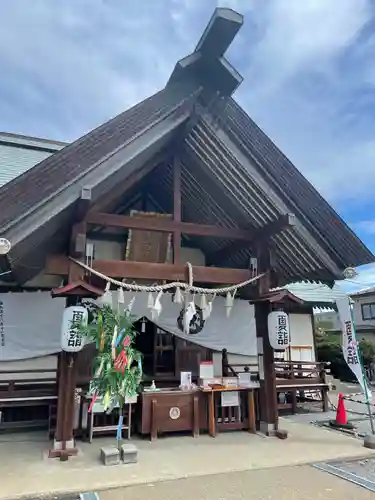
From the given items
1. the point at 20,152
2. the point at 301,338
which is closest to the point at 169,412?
the point at 301,338

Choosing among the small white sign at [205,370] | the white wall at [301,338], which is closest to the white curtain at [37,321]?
the small white sign at [205,370]

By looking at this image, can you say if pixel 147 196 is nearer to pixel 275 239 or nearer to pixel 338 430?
pixel 275 239

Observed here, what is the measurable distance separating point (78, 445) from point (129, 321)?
7.49ft

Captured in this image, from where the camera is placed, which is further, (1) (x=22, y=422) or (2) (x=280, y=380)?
(2) (x=280, y=380)

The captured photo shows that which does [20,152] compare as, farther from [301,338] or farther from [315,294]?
A: [301,338]

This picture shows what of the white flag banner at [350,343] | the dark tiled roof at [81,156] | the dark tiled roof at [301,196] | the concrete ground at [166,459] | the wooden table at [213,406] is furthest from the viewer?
the white flag banner at [350,343]

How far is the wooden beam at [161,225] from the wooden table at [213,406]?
2732 mm

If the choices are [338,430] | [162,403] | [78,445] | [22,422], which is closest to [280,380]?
[338,430]

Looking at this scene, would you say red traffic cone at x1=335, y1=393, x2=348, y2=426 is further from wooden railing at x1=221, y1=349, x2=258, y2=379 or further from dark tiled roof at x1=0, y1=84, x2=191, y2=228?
dark tiled roof at x1=0, y1=84, x2=191, y2=228

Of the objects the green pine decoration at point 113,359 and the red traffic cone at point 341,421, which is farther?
the red traffic cone at point 341,421

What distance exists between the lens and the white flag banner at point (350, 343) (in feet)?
22.5

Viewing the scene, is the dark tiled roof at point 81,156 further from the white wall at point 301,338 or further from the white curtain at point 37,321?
the white wall at point 301,338

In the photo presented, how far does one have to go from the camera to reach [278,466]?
5.13 meters

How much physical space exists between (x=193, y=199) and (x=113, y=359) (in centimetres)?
396
